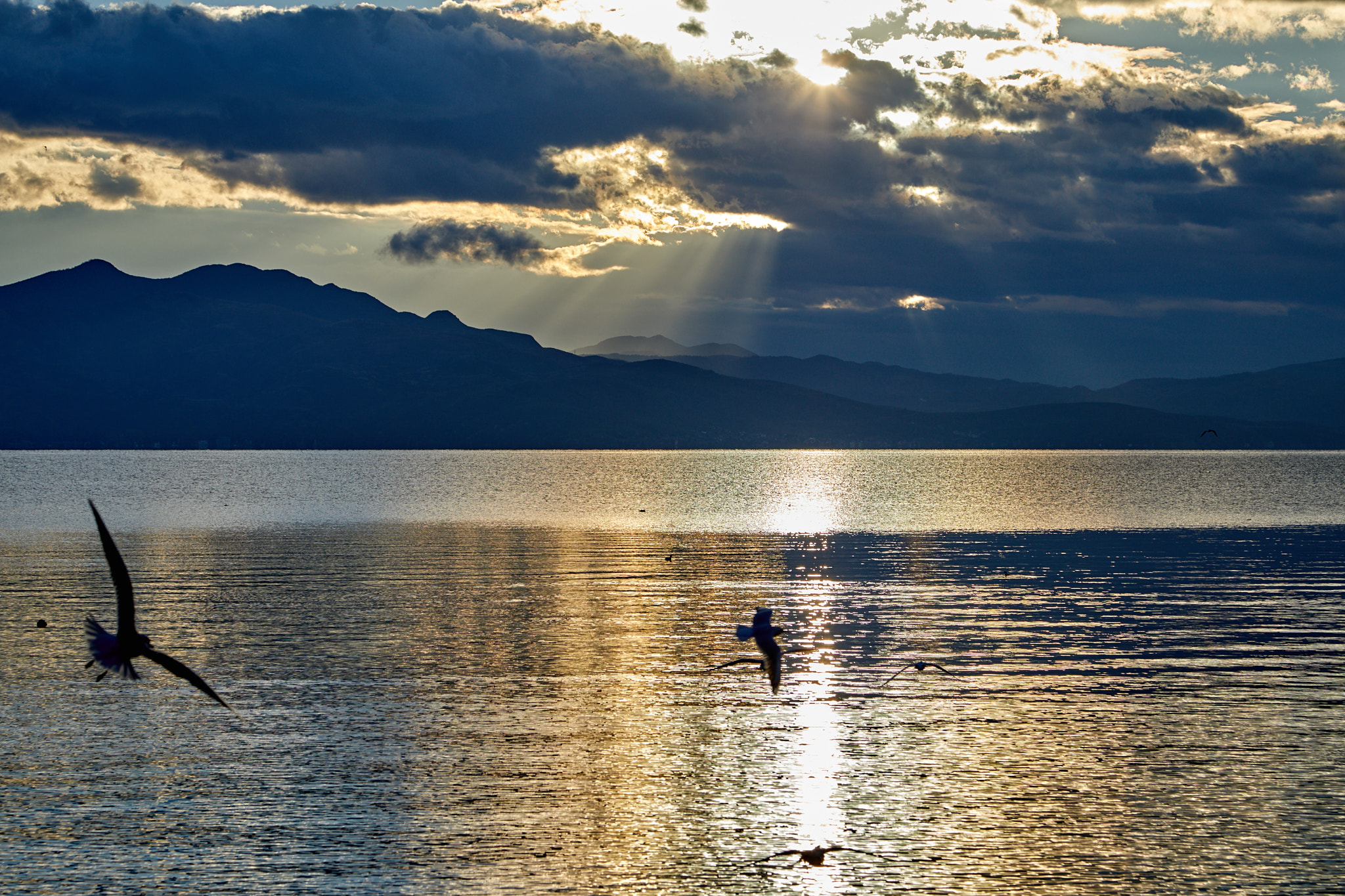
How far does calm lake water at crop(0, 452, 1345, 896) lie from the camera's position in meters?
24.6

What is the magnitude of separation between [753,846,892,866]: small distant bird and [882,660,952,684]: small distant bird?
15904mm

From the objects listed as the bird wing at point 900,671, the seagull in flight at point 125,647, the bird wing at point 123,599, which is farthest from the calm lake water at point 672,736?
the bird wing at point 123,599

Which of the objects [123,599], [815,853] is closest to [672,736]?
[815,853]

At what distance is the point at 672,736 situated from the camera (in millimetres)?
33656

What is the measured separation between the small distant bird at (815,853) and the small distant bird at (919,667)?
626 inches

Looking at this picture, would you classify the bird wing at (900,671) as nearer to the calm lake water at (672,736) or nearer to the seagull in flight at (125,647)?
the calm lake water at (672,736)

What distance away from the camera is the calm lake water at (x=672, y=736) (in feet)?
80.6

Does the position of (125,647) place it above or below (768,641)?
above

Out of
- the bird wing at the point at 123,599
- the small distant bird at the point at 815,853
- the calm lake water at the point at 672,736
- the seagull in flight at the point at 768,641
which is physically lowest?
the small distant bird at the point at 815,853

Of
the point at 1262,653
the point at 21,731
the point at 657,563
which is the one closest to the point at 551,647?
the point at 21,731

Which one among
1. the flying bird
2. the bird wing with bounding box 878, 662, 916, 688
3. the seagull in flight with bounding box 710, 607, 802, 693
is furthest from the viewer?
the flying bird

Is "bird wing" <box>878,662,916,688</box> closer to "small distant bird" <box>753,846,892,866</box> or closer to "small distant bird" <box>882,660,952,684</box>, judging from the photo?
"small distant bird" <box>882,660,952,684</box>

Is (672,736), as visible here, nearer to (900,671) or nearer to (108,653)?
(900,671)

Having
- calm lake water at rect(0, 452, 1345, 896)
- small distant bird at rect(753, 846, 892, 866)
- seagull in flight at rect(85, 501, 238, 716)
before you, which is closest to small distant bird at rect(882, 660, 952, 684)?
Answer: calm lake water at rect(0, 452, 1345, 896)
